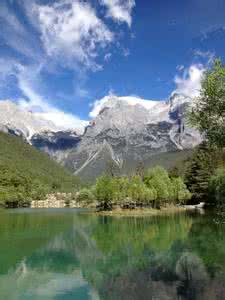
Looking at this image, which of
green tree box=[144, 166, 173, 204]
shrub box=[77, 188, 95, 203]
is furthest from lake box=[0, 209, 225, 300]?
shrub box=[77, 188, 95, 203]

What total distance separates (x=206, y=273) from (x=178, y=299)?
8.53 meters

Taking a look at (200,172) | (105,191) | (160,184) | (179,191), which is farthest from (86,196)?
(200,172)

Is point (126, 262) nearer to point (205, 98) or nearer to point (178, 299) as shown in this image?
point (178, 299)

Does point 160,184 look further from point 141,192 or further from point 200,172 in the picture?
point 200,172

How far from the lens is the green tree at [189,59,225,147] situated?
98.6ft

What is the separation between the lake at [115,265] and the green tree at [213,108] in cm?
1152

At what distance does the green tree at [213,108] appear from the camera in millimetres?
30062

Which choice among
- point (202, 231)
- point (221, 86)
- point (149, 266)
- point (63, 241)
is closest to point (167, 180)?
point (202, 231)

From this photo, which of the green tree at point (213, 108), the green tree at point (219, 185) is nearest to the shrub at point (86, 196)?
the green tree at point (219, 185)

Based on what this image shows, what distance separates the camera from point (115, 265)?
130ft

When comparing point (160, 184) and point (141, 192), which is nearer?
point (141, 192)

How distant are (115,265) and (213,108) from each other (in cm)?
1919

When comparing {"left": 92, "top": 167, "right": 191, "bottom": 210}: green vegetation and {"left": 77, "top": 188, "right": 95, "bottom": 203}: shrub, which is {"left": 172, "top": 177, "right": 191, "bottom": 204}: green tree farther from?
{"left": 77, "top": 188, "right": 95, "bottom": 203}: shrub

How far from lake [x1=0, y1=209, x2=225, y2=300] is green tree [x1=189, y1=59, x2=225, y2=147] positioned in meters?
11.5
